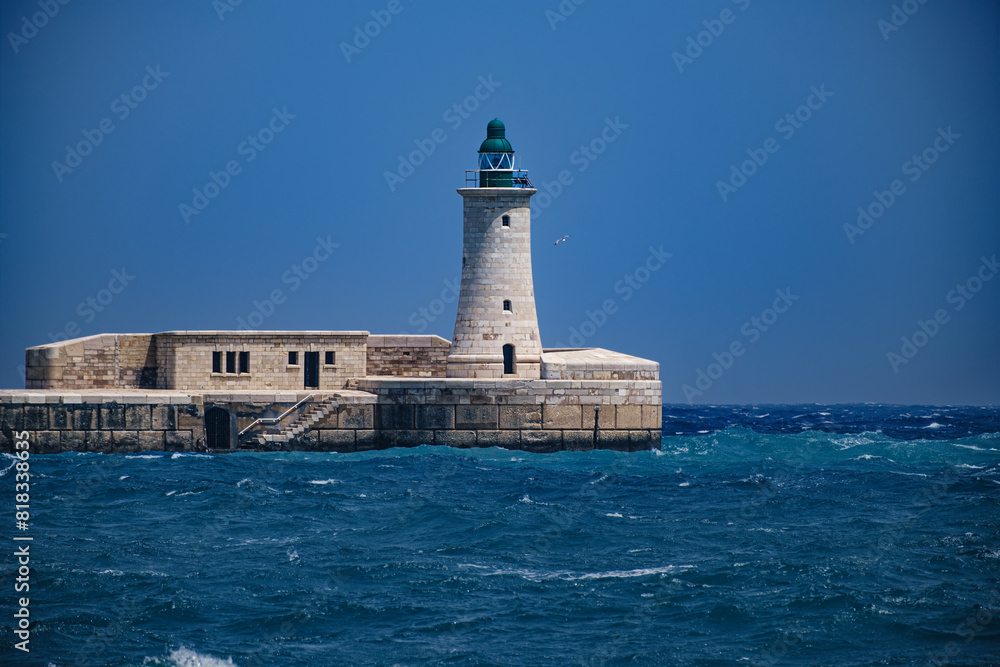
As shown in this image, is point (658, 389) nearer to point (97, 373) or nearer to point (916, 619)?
point (97, 373)

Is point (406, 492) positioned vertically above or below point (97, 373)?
below

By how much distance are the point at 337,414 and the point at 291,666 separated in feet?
59.4

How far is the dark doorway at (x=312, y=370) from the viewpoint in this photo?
1371 inches

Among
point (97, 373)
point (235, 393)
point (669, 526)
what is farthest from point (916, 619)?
point (97, 373)

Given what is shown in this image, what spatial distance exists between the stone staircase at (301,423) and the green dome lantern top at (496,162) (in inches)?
287

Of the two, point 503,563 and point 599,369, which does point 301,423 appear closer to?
point 599,369

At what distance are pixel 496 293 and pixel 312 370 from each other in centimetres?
532

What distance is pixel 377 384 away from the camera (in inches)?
1299

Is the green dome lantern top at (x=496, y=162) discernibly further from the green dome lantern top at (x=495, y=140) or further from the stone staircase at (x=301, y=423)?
the stone staircase at (x=301, y=423)

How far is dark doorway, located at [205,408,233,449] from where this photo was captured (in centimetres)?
3247

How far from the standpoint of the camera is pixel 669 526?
22.2 meters

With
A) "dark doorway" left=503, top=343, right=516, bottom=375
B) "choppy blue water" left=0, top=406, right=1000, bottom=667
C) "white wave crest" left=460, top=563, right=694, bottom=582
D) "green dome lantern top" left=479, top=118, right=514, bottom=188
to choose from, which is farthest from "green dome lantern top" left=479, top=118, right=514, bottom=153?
"white wave crest" left=460, top=563, right=694, bottom=582

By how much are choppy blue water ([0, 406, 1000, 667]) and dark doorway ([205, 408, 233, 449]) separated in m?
1.90

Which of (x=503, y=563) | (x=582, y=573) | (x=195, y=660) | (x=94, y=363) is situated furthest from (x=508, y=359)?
(x=195, y=660)
